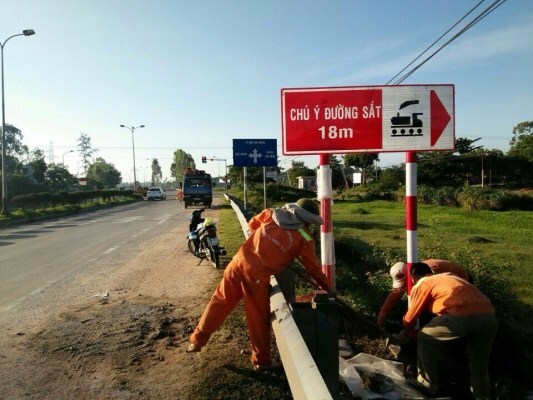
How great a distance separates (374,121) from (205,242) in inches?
207

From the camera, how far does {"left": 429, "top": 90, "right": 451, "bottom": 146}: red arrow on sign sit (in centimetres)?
475

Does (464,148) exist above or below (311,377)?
above

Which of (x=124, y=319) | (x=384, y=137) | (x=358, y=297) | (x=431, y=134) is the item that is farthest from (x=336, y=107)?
(x=124, y=319)

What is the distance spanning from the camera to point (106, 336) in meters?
5.11

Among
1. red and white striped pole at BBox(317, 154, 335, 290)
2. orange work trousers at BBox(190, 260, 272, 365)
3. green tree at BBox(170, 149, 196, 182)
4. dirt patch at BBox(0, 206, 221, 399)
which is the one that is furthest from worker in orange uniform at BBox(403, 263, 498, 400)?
green tree at BBox(170, 149, 196, 182)

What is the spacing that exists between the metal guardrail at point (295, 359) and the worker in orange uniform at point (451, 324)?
139 centimetres

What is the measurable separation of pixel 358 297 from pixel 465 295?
2226 millimetres

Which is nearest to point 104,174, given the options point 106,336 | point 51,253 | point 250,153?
point 250,153

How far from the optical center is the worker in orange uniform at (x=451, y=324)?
4.07m

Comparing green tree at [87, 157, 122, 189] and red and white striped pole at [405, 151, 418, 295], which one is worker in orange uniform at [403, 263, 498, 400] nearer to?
red and white striped pole at [405, 151, 418, 295]

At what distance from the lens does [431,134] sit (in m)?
4.75

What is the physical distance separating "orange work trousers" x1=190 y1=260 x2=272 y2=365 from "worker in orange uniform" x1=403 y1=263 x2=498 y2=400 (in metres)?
1.36

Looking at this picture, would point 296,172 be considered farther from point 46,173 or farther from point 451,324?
point 451,324

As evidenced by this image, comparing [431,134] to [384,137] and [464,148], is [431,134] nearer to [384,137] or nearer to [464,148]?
[384,137]
